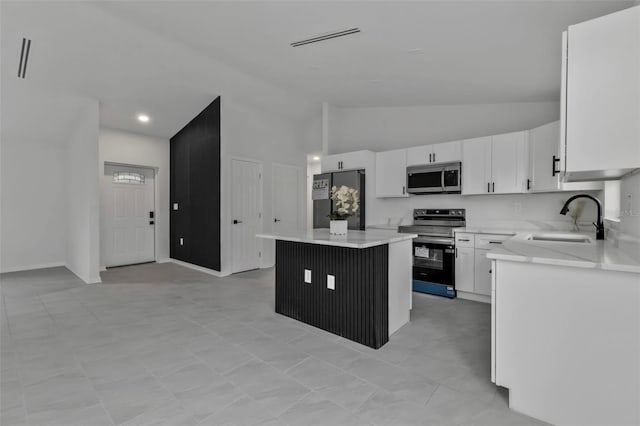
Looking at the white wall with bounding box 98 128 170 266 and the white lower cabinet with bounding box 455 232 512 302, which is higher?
the white wall with bounding box 98 128 170 266

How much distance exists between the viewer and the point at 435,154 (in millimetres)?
4305

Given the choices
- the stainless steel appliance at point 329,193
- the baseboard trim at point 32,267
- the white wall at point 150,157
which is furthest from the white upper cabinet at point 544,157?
the baseboard trim at point 32,267

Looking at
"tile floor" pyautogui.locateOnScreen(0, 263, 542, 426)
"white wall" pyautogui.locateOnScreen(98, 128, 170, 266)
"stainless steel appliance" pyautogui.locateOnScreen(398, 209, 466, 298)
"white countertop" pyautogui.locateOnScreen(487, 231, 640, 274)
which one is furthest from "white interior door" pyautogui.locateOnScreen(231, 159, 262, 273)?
"white countertop" pyautogui.locateOnScreen(487, 231, 640, 274)

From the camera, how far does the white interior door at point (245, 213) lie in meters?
5.32

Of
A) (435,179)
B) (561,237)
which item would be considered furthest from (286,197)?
(561,237)

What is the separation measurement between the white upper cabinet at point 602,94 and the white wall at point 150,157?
266 inches

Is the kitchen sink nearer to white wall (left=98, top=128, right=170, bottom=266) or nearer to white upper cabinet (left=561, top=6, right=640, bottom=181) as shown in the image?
white upper cabinet (left=561, top=6, right=640, bottom=181)

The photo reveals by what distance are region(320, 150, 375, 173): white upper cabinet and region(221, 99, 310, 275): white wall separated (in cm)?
122

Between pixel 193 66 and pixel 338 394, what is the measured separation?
14.3 ft

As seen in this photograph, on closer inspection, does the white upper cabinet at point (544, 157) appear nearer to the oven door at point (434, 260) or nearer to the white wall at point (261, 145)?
the oven door at point (434, 260)

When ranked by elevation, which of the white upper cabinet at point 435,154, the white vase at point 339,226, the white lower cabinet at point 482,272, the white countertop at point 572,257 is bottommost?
the white lower cabinet at point 482,272

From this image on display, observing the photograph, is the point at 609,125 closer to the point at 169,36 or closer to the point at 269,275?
the point at 169,36

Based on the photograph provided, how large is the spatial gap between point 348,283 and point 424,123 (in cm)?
332

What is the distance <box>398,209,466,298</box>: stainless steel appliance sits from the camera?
3877mm
